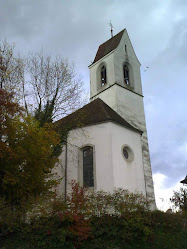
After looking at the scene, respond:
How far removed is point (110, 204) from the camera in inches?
434

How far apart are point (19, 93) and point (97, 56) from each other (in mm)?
16433

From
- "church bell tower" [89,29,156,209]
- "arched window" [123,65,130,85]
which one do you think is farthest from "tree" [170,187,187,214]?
"arched window" [123,65,130,85]

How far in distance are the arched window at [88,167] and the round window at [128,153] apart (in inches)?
91.2

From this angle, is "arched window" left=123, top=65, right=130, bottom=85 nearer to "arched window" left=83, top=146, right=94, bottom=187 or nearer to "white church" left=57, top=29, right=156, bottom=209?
"white church" left=57, top=29, right=156, bottom=209

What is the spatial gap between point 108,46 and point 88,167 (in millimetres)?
17211

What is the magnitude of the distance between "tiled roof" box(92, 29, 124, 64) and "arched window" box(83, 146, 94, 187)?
13.9m

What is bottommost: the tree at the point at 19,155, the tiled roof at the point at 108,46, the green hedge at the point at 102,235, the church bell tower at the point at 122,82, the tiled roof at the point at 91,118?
the green hedge at the point at 102,235

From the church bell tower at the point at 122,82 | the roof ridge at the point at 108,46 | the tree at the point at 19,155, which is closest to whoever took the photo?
the tree at the point at 19,155

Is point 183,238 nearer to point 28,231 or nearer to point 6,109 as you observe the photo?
point 28,231

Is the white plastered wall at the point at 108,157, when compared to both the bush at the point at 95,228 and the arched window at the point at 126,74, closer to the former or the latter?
the bush at the point at 95,228

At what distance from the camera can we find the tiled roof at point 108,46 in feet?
94.1

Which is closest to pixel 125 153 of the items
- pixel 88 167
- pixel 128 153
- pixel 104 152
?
pixel 128 153

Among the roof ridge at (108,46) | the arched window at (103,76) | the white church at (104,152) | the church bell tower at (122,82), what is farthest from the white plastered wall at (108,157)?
the roof ridge at (108,46)

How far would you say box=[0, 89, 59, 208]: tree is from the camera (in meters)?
11.9
